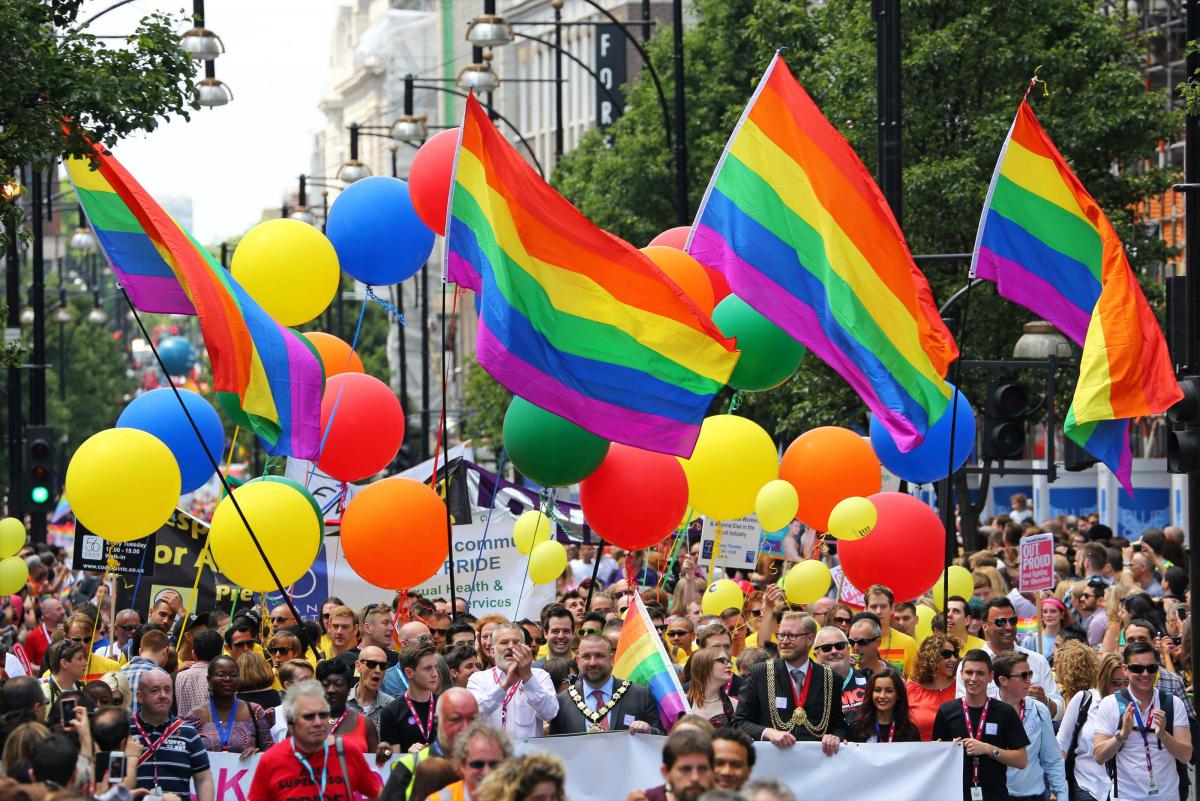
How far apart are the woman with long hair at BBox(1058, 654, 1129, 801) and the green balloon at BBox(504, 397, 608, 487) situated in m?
3.21

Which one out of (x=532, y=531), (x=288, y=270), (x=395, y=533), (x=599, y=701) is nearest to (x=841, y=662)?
(x=599, y=701)

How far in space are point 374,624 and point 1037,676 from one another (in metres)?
4.04

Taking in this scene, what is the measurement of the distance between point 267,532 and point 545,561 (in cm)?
298

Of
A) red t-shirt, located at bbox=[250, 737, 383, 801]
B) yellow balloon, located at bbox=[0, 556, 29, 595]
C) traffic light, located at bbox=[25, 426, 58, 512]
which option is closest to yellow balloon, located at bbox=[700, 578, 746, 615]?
yellow balloon, located at bbox=[0, 556, 29, 595]

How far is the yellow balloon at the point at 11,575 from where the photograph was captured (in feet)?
51.5

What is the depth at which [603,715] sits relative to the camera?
11.0 m

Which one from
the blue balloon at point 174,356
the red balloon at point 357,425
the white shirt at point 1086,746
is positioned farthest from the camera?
the blue balloon at point 174,356

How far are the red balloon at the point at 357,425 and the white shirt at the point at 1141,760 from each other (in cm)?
554

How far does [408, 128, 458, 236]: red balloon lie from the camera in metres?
13.8

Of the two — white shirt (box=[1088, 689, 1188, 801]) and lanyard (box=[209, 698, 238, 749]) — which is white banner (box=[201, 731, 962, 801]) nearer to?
lanyard (box=[209, 698, 238, 749])

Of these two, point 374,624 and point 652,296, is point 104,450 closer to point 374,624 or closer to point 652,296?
point 374,624

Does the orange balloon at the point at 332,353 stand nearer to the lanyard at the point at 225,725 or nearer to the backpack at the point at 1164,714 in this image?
the lanyard at the point at 225,725

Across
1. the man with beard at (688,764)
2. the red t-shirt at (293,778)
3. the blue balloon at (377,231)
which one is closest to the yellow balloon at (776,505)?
the blue balloon at (377,231)

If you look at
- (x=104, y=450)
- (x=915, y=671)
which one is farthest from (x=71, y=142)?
(x=915, y=671)
